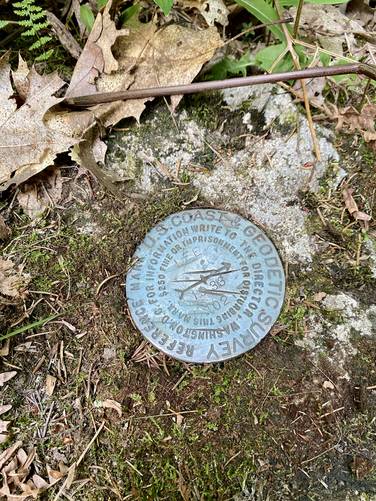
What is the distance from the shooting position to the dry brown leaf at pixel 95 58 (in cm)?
212

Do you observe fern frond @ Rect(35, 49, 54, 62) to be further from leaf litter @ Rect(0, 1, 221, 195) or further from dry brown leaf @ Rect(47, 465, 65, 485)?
dry brown leaf @ Rect(47, 465, 65, 485)

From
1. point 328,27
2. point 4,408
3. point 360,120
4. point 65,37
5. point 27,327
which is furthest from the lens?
point 328,27

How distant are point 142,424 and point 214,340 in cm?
39

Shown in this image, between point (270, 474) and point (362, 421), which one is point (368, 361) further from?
point (270, 474)

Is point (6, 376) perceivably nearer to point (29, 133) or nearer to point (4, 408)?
point (4, 408)

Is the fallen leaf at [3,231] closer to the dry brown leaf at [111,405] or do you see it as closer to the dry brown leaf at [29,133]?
the dry brown leaf at [29,133]

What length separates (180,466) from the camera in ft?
5.59

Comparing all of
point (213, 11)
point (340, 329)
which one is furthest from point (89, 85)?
point (340, 329)

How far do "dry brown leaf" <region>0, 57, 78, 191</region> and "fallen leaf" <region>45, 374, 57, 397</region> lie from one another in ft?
2.59

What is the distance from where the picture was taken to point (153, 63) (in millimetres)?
2168

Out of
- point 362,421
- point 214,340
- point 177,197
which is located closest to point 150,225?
point 177,197

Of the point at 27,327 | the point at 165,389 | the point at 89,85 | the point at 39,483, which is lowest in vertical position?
the point at 39,483

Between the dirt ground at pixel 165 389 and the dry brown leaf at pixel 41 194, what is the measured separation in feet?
0.13

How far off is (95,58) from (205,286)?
108 centimetres
